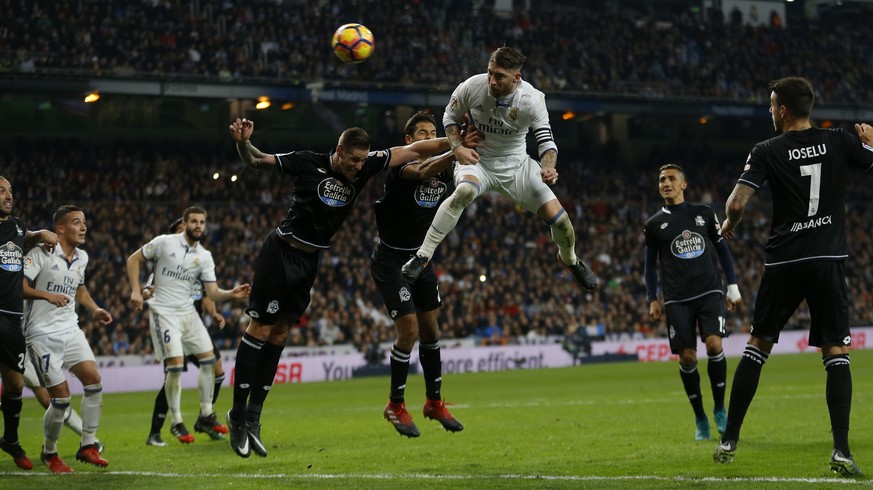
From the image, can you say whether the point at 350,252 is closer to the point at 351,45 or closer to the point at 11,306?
the point at 351,45

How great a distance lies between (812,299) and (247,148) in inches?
192

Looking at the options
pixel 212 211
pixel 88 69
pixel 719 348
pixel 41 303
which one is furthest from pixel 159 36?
pixel 719 348

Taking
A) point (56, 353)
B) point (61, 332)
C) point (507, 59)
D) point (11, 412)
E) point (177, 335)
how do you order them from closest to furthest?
point (507, 59), point (11, 412), point (56, 353), point (61, 332), point (177, 335)

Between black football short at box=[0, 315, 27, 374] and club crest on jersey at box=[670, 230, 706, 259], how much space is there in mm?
7149

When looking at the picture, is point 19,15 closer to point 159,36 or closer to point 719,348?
point 159,36

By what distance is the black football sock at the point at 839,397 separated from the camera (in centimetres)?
790

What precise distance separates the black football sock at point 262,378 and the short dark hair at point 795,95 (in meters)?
5.02

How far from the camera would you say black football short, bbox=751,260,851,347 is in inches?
318

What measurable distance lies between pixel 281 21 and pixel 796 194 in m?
30.1

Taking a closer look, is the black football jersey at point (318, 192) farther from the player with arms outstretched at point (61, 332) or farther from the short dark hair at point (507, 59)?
the player with arms outstretched at point (61, 332)

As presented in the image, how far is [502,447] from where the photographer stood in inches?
456

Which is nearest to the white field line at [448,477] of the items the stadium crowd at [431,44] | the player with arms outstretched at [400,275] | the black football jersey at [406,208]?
the player with arms outstretched at [400,275]

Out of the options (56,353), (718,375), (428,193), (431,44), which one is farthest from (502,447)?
(431,44)

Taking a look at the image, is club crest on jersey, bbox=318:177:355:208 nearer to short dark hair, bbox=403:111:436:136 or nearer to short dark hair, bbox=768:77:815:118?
short dark hair, bbox=403:111:436:136
